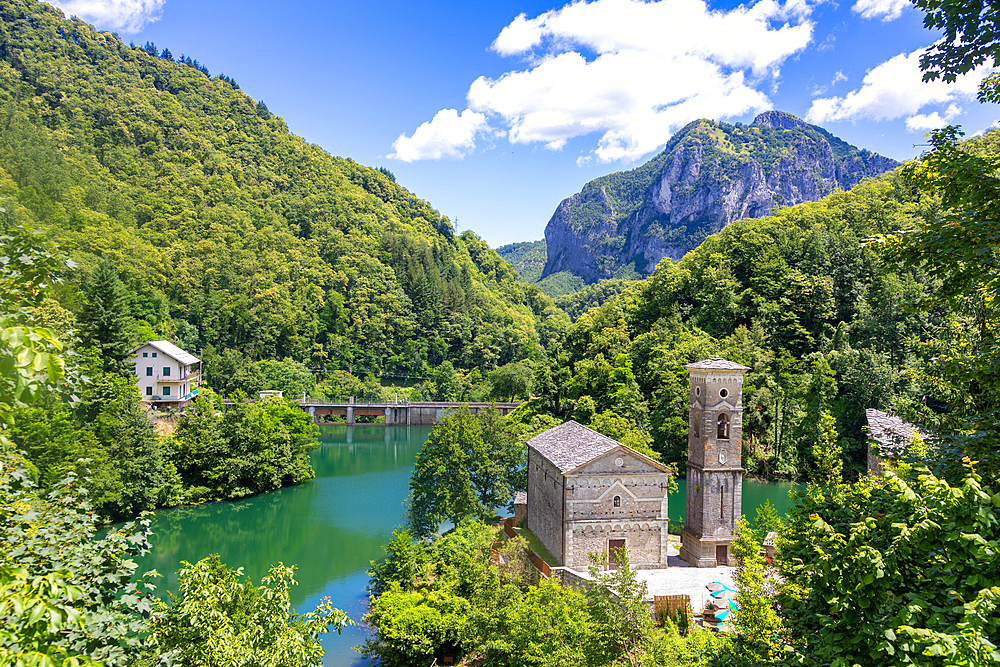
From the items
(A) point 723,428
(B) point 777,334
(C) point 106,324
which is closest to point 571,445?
(A) point 723,428

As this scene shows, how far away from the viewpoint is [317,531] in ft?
107

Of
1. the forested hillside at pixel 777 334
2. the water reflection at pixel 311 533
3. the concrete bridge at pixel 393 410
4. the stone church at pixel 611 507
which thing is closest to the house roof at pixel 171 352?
the water reflection at pixel 311 533

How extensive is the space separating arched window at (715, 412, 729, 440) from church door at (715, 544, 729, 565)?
4078mm

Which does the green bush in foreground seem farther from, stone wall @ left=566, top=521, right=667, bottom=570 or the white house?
the white house

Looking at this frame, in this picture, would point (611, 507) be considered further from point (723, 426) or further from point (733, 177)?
point (733, 177)

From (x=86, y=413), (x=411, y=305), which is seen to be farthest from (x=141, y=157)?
(x=86, y=413)

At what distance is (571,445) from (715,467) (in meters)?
5.54

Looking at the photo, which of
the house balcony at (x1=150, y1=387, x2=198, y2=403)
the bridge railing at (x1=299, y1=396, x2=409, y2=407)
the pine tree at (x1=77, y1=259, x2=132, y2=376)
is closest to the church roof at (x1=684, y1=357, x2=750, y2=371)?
the pine tree at (x1=77, y1=259, x2=132, y2=376)

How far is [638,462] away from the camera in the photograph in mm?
21672

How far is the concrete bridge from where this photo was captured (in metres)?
66.2

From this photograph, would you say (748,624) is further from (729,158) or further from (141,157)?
(729,158)

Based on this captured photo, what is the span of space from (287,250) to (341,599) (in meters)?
71.8

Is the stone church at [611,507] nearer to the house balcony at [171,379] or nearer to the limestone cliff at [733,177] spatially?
the house balcony at [171,379]

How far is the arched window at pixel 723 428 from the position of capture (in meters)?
22.8
